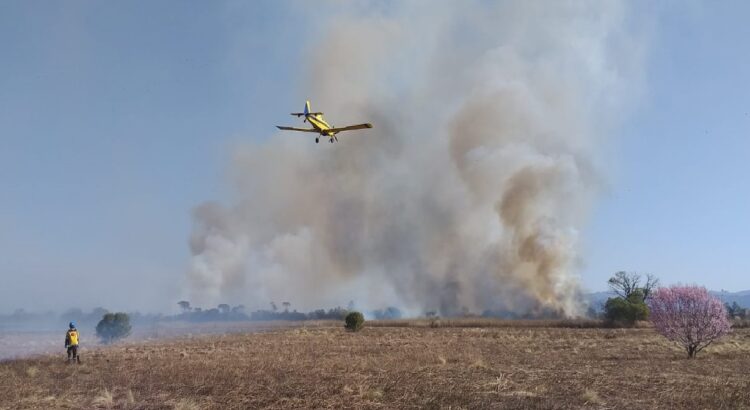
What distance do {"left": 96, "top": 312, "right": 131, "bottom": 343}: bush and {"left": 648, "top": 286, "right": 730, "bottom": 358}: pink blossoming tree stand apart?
52055 millimetres

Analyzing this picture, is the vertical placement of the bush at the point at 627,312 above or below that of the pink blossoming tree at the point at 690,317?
below

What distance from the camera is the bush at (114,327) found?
5997 centimetres

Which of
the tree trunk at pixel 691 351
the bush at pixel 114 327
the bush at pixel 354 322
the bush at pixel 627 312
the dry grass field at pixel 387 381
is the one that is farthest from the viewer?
the bush at pixel 627 312

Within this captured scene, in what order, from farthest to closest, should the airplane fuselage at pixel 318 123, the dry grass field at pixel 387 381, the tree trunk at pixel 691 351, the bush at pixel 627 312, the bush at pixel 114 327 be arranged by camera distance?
the bush at pixel 627 312 < the bush at pixel 114 327 < the airplane fuselage at pixel 318 123 < the tree trunk at pixel 691 351 < the dry grass field at pixel 387 381

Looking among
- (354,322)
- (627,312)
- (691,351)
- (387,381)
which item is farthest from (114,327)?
(627,312)

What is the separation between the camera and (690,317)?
3434cm

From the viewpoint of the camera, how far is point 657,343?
4500 cm

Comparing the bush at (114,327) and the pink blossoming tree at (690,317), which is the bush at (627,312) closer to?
the pink blossoming tree at (690,317)

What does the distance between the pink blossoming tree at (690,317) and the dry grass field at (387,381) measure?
47.1 inches

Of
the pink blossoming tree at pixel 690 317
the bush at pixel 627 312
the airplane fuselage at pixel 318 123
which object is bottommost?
the bush at pixel 627 312

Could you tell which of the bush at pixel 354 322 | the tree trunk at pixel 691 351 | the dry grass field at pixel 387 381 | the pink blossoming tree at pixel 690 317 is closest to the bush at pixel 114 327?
the dry grass field at pixel 387 381

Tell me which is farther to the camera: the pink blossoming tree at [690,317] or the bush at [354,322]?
the bush at [354,322]

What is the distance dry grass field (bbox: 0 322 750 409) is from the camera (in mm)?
18312

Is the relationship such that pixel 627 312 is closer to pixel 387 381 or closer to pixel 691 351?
pixel 691 351
